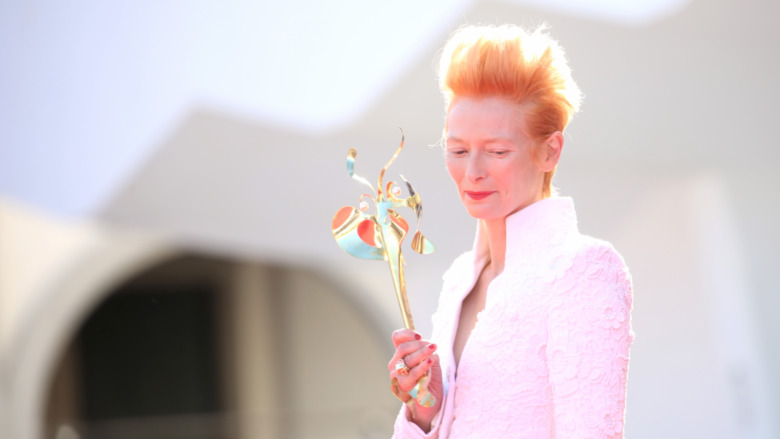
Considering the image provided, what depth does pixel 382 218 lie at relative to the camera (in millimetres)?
1761

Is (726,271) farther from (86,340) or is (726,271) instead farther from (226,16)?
(86,340)

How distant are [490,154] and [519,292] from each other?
0.21m

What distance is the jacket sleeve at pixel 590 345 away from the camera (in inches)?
59.4

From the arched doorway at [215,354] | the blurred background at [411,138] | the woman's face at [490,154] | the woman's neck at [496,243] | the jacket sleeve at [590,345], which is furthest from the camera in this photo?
the arched doorway at [215,354]

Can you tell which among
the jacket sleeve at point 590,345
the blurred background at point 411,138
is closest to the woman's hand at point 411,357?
the jacket sleeve at point 590,345

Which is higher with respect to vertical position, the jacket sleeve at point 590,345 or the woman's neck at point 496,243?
the woman's neck at point 496,243

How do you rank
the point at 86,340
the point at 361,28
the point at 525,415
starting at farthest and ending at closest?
the point at 86,340 < the point at 361,28 < the point at 525,415

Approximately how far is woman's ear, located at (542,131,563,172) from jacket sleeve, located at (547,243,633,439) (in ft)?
0.54

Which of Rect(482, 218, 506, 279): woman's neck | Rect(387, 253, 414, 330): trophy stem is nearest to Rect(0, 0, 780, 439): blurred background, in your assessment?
Rect(482, 218, 506, 279): woman's neck

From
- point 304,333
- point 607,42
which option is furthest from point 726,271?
point 304,333

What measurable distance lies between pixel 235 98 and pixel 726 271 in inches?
109

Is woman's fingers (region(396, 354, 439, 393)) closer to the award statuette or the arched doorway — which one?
the award statuette

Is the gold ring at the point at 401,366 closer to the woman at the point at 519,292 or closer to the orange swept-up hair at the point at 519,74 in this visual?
the woman at the point at 519,292

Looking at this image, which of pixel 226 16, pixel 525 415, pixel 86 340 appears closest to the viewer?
pixel 525 415
